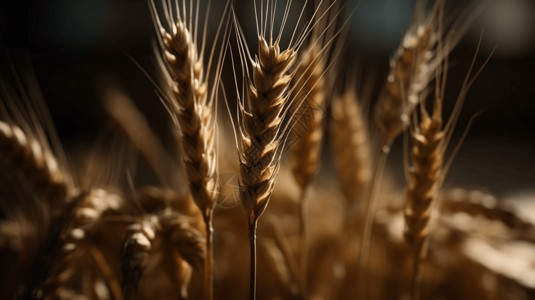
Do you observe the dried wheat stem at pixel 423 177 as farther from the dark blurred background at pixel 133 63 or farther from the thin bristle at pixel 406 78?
the dark blurred background at pixel 133 63

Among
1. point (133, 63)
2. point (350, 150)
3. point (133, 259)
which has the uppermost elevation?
point (133, 259)

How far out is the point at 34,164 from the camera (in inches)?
19.7

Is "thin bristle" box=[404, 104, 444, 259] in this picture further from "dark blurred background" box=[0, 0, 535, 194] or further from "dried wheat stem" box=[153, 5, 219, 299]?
"dark blurred background" box=[0, 0, 535, 194]

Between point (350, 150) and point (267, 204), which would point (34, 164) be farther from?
point (350, 150)

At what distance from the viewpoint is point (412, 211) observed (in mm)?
453

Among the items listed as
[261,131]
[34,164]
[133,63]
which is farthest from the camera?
[133,63]

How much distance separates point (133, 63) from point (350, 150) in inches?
61.4

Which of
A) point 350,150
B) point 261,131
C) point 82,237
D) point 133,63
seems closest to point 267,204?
point 261,131

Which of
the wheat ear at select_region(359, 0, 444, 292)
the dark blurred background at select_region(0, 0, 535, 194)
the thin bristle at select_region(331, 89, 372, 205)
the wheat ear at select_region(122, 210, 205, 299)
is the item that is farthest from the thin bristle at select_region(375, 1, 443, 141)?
the dark blurred background at select_region(0, 0, 535, 194)

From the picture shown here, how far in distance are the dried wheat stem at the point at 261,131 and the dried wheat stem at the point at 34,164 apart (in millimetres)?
199

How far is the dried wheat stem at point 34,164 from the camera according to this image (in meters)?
0.48

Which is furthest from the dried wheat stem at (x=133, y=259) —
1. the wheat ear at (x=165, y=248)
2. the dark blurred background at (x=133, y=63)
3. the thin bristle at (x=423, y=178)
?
the dark blurred background at (x=133, y=63)

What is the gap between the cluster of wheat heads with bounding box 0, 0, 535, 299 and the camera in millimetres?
383

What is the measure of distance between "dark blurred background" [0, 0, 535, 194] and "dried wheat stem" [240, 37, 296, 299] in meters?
1.75
